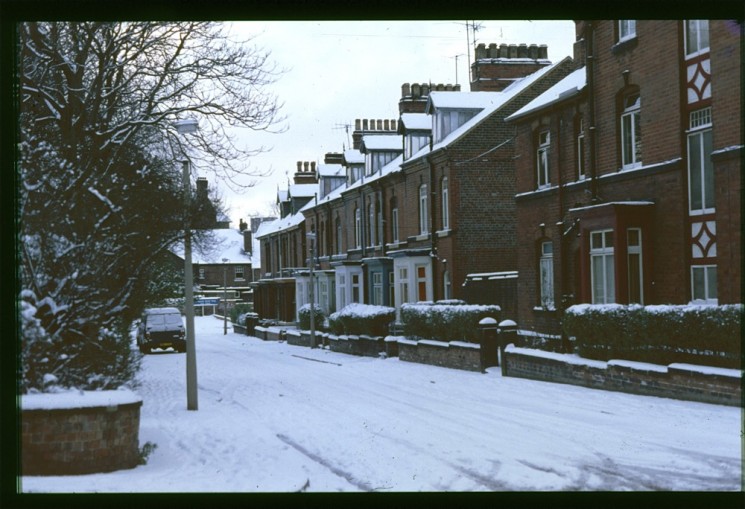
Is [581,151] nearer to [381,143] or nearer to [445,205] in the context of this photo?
[445,205]

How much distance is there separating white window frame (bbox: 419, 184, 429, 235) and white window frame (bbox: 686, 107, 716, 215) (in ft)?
44.1

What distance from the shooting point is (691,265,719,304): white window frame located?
51.4ft

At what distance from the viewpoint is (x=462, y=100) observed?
29.0 m

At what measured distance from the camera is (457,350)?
21438 mm

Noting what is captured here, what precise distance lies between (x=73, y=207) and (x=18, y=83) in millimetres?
1532

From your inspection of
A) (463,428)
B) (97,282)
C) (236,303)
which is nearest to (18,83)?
(97,282)

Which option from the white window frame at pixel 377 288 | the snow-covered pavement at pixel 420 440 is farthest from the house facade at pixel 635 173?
the white window frame at pixel 377 288

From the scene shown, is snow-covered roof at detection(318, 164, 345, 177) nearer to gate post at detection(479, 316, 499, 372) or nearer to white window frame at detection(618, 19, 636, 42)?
gate post at detection(479, 316, 499, 372)

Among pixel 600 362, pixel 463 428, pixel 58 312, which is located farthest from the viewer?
pixel 600 362

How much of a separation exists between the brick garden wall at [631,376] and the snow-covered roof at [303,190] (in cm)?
2710

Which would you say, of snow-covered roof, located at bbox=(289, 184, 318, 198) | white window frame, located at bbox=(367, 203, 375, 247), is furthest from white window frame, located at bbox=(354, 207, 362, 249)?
snow-covered roof, located at bbox=(289, 184, 318, 198)

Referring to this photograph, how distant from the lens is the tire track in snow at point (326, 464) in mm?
9438

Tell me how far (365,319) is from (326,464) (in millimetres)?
18148
